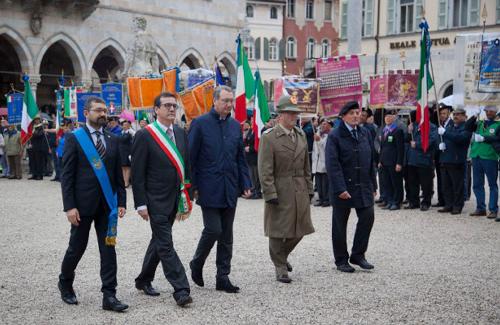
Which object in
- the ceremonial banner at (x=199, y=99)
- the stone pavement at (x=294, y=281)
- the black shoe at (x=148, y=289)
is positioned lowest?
the stone pavement at (x=294, y=281)

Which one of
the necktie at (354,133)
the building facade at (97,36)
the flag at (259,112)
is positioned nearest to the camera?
the necktie at (354,133)

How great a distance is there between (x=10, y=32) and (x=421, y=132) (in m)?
19.0

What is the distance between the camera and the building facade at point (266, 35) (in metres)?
59.1

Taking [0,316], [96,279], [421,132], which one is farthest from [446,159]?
[0,316]

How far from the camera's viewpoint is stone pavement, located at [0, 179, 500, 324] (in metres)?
6.09

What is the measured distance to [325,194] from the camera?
14844mm

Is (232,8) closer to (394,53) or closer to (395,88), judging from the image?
(394,53)

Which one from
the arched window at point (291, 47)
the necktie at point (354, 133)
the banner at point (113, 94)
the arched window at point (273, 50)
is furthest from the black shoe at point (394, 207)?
the arched window at point (291, 47)

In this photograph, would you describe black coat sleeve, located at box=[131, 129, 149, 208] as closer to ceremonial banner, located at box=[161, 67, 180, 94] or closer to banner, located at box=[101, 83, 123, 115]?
ceremonial banner, located at box=[161, 67, 180, 94]

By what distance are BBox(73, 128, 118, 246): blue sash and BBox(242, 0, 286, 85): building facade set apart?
2092 inches

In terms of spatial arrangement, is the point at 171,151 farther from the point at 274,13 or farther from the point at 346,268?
the point at 274,13

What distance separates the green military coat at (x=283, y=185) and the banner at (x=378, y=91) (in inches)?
316

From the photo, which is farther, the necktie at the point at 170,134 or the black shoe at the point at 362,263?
the black shoe at the point at 362,263

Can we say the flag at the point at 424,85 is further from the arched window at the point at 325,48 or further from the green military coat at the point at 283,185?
the arched window at the point at 325,48
